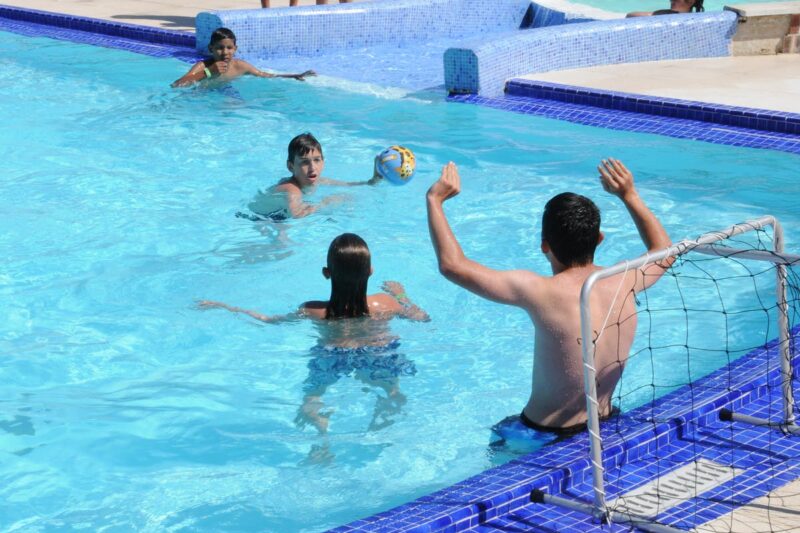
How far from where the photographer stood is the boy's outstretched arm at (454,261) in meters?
3.77

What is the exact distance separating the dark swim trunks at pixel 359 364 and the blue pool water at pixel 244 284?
167mm

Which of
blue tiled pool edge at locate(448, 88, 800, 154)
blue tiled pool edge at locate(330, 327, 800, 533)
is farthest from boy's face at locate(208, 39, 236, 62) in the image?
blue tiled pool edge at locate(330, 327, 800, 533)

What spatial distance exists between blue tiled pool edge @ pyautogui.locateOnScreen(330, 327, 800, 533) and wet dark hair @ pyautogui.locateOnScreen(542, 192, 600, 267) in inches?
28.8

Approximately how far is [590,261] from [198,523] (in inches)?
75.3

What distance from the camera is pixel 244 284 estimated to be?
714cm

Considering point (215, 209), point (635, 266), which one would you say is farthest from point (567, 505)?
point (215, 209)

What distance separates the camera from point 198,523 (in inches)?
178

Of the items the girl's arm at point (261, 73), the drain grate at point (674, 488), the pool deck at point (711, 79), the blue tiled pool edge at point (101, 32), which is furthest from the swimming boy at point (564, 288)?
the blue tiled pool edge at point (101, 32)

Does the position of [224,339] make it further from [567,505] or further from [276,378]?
[567,505]

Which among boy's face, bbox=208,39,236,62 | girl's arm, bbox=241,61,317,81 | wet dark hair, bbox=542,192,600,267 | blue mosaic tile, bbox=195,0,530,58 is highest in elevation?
blue mosaic tile, bbox=195,0,530,58

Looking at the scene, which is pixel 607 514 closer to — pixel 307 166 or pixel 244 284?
pixel 244 284

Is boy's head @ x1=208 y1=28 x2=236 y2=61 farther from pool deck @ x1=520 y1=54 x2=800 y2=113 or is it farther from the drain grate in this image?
the drain grate

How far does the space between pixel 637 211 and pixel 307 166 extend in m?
3.64

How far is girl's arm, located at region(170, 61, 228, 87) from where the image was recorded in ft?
37.6
